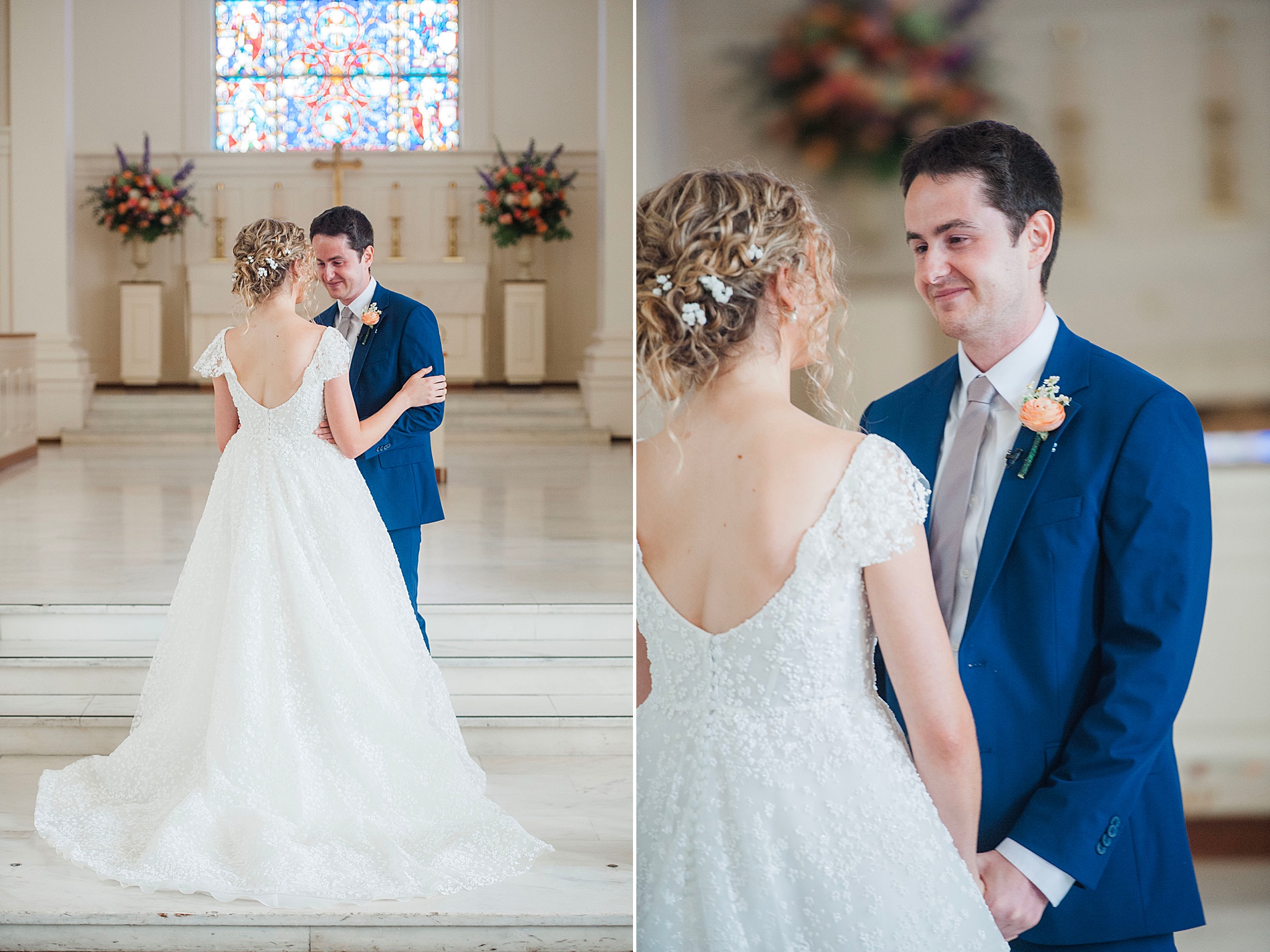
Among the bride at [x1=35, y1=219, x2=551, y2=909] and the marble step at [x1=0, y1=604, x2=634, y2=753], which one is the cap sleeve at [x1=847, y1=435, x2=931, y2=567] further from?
the marble step at [x1=0, y1=604, x2=634, y2=753]

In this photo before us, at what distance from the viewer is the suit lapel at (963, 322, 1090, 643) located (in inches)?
49.9

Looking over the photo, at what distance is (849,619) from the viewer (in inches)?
51.4

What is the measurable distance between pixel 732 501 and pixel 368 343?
247cm

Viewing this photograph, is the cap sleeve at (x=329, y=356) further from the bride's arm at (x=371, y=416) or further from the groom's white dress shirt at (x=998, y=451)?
the groom's white dress shirt at (x=998, y=451)

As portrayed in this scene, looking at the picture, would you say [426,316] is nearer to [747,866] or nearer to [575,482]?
[747,866]

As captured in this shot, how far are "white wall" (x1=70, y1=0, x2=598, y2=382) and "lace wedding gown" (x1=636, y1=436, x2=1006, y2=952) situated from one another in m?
10.7

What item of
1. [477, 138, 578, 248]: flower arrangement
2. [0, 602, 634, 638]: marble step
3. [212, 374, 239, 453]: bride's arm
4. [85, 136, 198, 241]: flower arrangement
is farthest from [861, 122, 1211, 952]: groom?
[85, 136, 198, 241]: flower arrangement

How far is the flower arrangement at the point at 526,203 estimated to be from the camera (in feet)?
35.8

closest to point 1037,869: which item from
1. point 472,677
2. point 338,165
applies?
point 472,677

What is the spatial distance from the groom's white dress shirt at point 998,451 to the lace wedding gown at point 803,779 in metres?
0.08

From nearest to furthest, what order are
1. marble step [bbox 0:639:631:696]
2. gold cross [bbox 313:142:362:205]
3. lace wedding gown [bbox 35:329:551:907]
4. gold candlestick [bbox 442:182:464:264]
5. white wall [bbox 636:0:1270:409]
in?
white wall [bbox 636:0:1270:409] < lace wedding gown [bbox 35:329:551:907] < marble step [bbox 0:639:631:696] < gold cross [bbox 313:142:362:205] < gold candlestick [bbox 442:182:464:264]

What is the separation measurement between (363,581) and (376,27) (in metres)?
10.4

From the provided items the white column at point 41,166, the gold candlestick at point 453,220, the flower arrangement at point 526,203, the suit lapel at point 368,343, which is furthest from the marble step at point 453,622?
the gold candlestick at point 453,220

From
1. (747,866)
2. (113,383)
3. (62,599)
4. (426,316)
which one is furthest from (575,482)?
(747,866)
